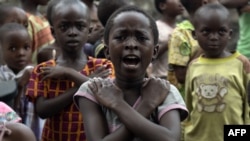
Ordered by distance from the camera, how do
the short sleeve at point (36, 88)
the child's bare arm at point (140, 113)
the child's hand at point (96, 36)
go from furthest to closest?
the child's hand at point (96, 36) → the short sleeve at point (36, 88) → the child's bare arm at point (140, 113)

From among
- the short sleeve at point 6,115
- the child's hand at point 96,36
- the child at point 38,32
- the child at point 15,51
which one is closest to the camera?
the short sleeve at point 6,115

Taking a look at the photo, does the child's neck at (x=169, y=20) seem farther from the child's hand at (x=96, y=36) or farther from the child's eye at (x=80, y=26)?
the child's eye at (x=80, y=26)

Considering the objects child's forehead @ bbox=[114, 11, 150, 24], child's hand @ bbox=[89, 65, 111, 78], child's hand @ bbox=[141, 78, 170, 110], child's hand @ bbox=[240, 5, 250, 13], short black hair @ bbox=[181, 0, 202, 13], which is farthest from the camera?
child's hand @ bbox=[240, 5, 250, 13]

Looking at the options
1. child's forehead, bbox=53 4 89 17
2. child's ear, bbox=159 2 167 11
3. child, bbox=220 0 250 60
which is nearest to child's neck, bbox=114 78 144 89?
child's forehead, bbox=53 4 89 17

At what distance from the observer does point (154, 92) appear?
3.35 m

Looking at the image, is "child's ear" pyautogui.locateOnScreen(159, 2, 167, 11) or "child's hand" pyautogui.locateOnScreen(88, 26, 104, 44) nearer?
"child's hand" pyautogui.locateOnScreen(88, 26, 104, 44)

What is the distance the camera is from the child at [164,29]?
6453 millimetres

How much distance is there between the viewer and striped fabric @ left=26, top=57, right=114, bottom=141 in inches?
176

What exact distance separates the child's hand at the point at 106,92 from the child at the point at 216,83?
189cm

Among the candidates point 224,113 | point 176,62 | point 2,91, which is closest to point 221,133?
point 224,113

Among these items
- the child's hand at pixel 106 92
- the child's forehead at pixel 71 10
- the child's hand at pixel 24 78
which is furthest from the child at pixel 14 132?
the child's hand at pixel 24 78

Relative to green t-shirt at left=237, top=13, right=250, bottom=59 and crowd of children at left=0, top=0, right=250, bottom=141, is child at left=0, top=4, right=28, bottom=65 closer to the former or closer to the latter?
crowd of children at left=0, top=0, right=250, bottom=141

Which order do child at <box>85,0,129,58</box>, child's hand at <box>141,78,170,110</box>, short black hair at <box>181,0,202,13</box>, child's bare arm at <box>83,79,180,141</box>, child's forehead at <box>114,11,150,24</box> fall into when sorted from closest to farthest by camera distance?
child's bare arm at <box>83,79,180,141</box>
child's hand at <box>141,78,170,110</box>
child's forehead at <box>114,11,150,24</box>
child at <box>85,0,129,58</box>
short black hair at <box>181,0,202,13</box>

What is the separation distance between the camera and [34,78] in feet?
15.2
